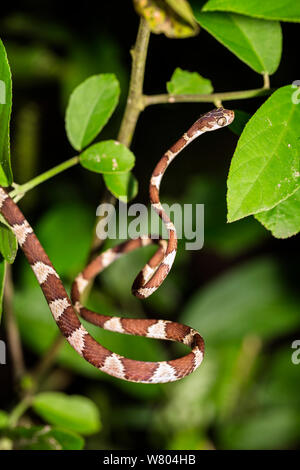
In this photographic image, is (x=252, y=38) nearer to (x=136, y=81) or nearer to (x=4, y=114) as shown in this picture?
(x=136, y=81)

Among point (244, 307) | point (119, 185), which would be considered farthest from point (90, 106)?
point (244, 307)

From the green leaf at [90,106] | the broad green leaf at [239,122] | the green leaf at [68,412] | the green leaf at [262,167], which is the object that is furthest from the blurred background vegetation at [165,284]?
the green leaf at [262,167]

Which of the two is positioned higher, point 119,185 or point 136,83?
point 136,83

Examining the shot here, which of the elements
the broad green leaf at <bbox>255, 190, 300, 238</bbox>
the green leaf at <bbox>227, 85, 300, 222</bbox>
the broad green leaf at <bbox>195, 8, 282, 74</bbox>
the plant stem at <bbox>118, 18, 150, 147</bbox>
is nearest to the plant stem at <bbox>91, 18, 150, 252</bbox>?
the plant stem at <bbox>118, 18, 150, 147</bbox>

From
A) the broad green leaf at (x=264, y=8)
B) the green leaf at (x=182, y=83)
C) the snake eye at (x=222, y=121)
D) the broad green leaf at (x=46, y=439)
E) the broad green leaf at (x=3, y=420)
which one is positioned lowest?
the broad green leaf at (x=46, y=439)

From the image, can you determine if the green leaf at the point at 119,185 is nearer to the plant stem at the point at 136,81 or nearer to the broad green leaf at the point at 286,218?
the plant stem at the point at 136,81

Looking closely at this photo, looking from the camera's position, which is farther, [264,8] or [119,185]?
[119,185]

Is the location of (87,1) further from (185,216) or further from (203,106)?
(185,216)
